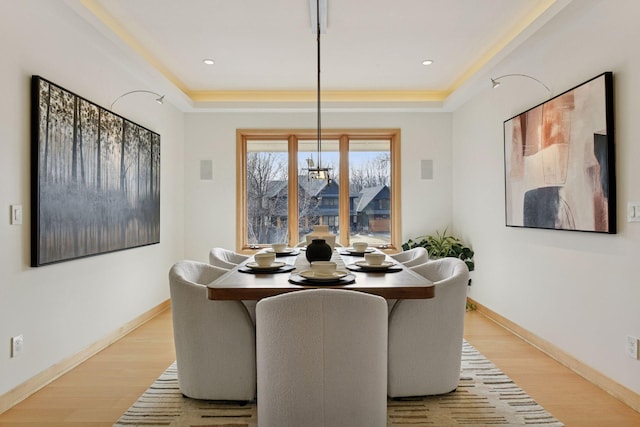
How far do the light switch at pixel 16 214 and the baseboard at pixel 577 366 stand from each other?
3.69 m

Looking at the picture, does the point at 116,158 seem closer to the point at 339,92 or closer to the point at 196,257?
the point at 196,257

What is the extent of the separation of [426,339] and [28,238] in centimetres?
246

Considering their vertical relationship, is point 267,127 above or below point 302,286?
above

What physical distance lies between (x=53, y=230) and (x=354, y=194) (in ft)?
12.0

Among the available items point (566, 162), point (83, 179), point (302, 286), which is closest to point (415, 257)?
point (566, 162)

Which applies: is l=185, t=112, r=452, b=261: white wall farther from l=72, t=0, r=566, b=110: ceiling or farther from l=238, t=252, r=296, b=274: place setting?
l=238, t=252, r=296, b=274: place setting

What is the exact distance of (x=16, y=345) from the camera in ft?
7.91

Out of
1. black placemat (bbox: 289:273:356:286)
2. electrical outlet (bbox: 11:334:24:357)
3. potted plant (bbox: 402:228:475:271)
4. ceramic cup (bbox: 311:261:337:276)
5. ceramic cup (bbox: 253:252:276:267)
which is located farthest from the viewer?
potted plant (bbox: 402:228:475:271)

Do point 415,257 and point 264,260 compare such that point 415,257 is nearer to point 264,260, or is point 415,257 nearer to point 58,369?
point 264,260

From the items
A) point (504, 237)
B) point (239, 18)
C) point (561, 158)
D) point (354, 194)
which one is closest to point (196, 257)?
point (354, 194)

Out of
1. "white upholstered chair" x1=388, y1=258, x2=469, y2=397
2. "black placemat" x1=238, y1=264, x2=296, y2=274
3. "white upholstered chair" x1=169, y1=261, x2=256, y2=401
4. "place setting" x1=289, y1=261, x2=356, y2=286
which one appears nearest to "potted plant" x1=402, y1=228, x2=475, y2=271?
"white upholstered chair" x1=388, y1=258, x2=469, y2=397

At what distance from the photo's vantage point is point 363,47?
3.77 m

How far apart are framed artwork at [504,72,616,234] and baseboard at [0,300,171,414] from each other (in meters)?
3.64

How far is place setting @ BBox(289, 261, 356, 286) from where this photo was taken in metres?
2.05
